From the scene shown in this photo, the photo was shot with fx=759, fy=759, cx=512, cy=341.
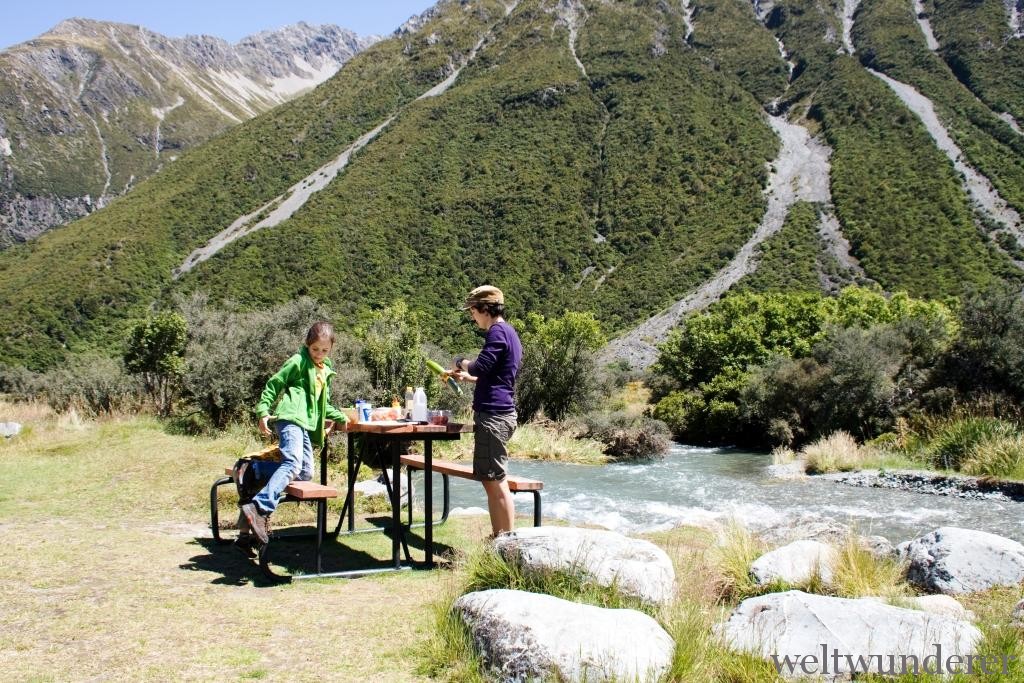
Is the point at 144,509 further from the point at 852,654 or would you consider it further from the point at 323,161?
the point at 323,161

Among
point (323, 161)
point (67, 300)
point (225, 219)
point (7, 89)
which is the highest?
point (7, 89)

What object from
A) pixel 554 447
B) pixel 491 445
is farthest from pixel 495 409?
pixel 554 447

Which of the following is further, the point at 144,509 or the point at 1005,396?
the point at 1005,396

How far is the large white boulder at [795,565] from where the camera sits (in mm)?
5273

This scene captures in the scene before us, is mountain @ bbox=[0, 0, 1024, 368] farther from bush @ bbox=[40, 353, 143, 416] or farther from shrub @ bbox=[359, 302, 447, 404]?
shrub @ bbox=[359, 302, 447, 404]

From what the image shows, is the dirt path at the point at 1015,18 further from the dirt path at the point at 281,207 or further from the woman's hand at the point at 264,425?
the woman's hand at the point at 264,425

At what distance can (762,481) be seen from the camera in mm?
15914

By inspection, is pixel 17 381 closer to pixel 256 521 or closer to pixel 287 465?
pixel 287 465

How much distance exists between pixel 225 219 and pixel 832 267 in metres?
52.6

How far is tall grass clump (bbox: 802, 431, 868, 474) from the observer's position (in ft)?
52.9

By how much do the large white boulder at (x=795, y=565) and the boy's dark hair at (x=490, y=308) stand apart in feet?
8.48

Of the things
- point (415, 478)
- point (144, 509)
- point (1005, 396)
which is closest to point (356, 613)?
point (144, 509)

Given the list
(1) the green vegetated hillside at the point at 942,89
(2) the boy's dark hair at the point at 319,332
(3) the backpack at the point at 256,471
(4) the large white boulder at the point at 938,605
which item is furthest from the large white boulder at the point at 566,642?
(1) the green vegetated hillside at the point at 942,89

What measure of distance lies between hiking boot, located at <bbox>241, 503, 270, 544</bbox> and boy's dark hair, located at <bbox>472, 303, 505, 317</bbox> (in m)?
2.10
